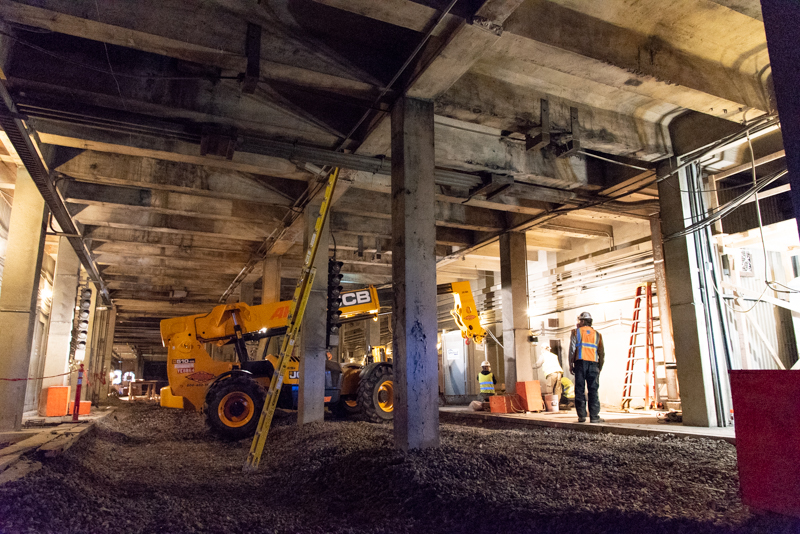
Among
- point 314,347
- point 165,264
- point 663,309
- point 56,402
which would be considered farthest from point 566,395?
point 165,264

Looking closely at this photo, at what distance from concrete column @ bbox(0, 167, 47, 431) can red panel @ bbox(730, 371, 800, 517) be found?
33.4 feet

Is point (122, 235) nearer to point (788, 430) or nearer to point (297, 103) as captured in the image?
point (297, 103)

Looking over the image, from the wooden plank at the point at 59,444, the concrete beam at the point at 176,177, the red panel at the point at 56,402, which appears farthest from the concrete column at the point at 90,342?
the wooden plank at the point at 59,444

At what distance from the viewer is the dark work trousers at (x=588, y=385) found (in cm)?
909

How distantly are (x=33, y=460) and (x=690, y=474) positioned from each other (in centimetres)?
702

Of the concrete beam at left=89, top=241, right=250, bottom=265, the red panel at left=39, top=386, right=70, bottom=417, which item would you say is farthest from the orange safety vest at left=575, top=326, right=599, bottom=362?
the red panel at left=39, top=386, right=70, bottom=417

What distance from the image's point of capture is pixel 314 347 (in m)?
10.7

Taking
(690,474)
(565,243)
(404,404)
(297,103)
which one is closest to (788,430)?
(690,474)

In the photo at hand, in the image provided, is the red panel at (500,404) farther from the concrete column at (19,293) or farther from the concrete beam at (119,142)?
the concrete column at (19,293)

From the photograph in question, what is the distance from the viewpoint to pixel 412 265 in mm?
6582

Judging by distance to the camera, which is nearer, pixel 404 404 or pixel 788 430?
pixel 788 430

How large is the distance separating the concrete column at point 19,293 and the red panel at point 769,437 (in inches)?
401

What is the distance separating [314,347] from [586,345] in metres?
5.23

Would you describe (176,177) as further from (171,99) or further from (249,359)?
(249,359)
